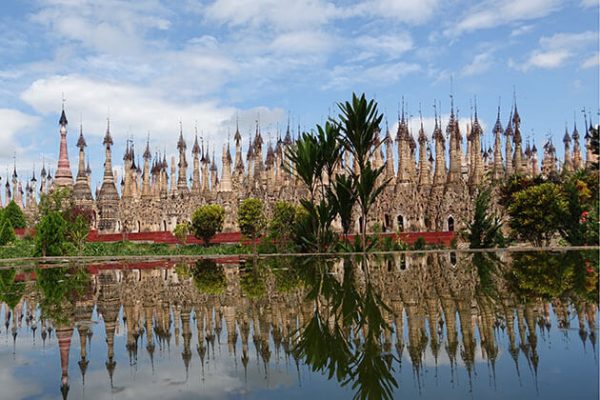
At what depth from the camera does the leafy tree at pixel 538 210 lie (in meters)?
21.5

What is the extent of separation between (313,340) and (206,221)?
2647 centimetres

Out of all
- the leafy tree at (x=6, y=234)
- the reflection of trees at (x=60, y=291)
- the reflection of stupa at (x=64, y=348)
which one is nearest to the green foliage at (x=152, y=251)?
the leafy tree at (x=6, y=234)

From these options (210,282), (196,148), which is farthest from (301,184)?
(210,282)

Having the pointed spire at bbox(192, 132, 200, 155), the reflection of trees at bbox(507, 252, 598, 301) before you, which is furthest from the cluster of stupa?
the reflection of trees at bbox(507, 252, 598, 301)

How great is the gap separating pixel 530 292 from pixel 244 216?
2243 cm

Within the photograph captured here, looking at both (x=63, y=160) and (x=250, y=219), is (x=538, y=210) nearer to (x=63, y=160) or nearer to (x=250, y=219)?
(x=250, y=219)

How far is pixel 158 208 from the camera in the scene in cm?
5316

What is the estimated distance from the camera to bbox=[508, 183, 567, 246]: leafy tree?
70.7 ft

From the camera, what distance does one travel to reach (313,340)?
5.95 meters

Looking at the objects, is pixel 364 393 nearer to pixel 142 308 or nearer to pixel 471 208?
pixel 142 308

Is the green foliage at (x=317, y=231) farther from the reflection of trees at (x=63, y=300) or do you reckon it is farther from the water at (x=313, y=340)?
the water at (x=313, y=340)

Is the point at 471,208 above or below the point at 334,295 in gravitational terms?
above

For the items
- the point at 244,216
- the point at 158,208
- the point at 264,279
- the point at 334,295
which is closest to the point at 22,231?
the point at 158,208

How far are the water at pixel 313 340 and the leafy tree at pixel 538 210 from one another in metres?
11.0
